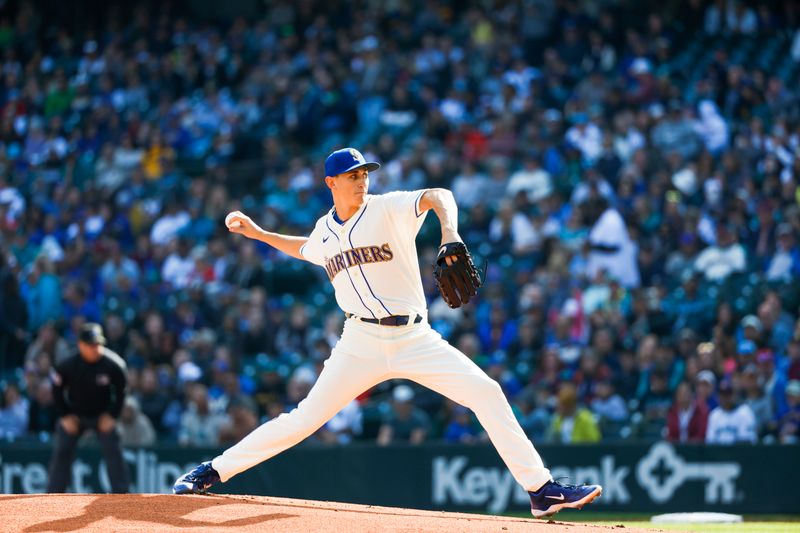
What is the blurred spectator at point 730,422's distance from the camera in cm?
1217

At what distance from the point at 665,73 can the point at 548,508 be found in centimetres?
1181

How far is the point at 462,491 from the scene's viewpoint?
12.7 metres

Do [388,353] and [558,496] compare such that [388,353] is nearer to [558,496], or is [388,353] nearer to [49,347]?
[558,496]

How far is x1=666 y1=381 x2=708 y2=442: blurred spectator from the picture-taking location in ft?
40.6

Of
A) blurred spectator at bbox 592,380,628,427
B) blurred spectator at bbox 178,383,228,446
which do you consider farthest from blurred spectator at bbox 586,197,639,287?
blurred spectator at bbox 178,383,228,446

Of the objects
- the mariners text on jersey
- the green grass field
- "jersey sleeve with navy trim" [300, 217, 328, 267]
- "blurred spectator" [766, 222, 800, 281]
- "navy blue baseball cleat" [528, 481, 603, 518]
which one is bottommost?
the green grass field

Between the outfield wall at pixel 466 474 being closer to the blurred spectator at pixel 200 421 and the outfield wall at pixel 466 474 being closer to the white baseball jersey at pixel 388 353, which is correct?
the blurred spectator at pixel 200 421

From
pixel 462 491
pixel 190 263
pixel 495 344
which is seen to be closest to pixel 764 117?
pixel 495 344

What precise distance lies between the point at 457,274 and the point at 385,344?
73 cm

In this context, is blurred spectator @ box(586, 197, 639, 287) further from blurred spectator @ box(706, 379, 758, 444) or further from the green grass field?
the green grass field

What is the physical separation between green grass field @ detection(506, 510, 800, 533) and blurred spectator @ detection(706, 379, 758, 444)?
845 millimetres

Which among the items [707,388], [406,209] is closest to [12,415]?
[707,388]

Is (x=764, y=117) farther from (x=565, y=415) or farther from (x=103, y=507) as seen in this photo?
(x=103, y=507)

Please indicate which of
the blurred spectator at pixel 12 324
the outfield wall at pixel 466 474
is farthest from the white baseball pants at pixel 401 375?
the blurred spectator at pixel 12 324
